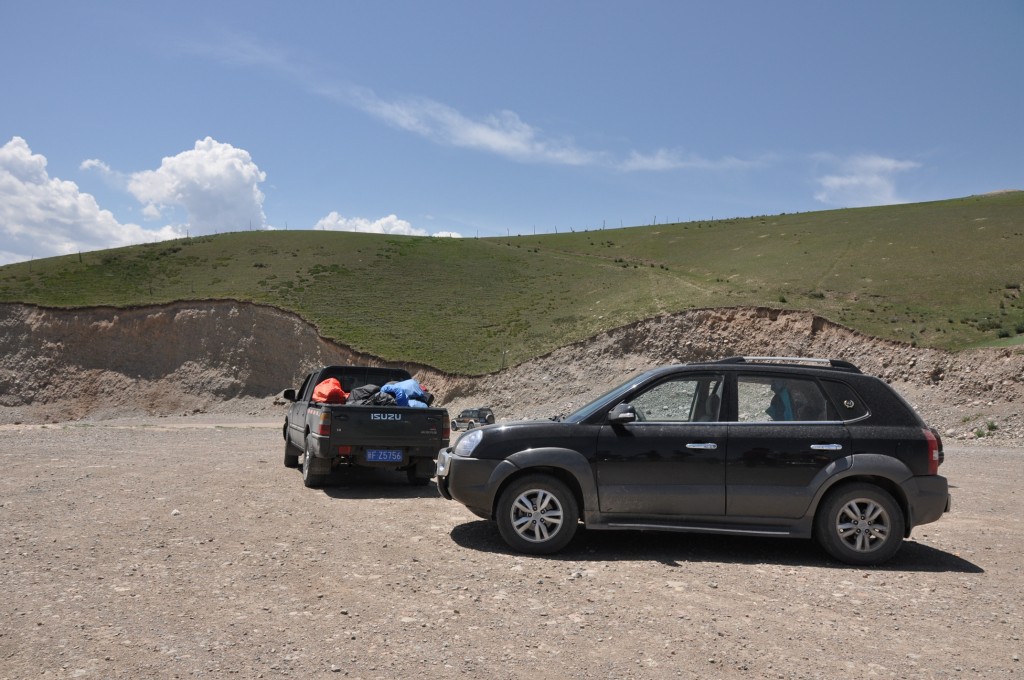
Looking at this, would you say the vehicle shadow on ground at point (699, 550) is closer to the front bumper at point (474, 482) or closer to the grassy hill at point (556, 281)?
the front bumper at point (474, 482)

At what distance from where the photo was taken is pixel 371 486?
11.6 metres

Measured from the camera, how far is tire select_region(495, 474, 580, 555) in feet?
22.2

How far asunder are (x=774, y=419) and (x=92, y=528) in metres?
7.16

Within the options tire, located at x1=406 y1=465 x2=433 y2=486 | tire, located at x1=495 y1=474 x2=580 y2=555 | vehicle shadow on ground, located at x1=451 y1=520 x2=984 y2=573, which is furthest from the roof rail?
tire, located at x1=406 y1=465 x2=433 y2=486

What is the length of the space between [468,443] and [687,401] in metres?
2.24

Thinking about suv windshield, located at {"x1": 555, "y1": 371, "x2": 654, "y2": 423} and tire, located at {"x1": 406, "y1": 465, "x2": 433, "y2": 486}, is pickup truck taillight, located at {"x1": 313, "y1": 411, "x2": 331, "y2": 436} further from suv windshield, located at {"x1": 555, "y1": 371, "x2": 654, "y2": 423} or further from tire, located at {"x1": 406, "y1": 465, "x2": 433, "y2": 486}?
suv windshield, located at {"x1": 555, "y1": 371, "x2": 654, "y2": 423}

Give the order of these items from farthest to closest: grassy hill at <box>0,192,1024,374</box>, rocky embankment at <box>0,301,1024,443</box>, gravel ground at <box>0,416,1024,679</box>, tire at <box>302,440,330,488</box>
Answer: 1. grassy hill at <box>0,192,1024,374</box>
2. rocky embankment at <box>0,301,1024,443</box>
3. tire at <box>302,440,330,488</box>
4. gravel ground at <box>0,416,1024,679</box>

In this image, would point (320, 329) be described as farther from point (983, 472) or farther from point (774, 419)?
point (774, 419)

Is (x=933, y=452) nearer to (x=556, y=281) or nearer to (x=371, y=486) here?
(x=371, y=486)

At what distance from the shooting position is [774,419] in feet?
23.0

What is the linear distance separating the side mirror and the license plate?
15.6 ft

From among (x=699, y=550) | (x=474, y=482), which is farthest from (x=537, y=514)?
(x=699, y=550)

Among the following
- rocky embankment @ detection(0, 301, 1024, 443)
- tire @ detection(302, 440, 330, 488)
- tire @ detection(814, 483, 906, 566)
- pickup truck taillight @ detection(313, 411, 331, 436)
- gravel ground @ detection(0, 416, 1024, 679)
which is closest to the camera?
Result: gravel ground @ detection(0, 416, 1024, 679)

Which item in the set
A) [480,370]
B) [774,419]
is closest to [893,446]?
[774,419]
